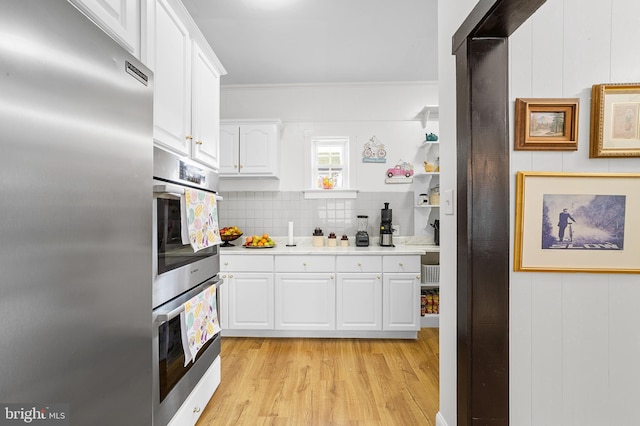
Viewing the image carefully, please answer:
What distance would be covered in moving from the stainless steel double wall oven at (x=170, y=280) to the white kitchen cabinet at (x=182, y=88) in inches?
4.5

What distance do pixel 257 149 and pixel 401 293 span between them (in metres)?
2.11

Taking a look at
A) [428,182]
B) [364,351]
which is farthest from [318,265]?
[428,182]

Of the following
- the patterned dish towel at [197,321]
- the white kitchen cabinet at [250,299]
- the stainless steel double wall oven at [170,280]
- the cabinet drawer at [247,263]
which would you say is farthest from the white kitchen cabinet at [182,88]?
the white kitchen cabinet at [250,299]

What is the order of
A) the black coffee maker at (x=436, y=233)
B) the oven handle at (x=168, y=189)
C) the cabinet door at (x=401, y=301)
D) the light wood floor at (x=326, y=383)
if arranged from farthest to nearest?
the black coffee maker at (x=436, y=233) → the cabinet door at (x=401, y=301) → the light wood floor at (x=326, y=383) → the oven handle at (x=168, y=189)

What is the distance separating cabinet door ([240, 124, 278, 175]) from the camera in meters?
3.46

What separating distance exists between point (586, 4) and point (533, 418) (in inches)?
69.5

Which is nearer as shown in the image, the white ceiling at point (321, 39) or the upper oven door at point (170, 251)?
the upper oven door at point (170, 251)

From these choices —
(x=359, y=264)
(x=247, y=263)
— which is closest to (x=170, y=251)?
(x=247, y=263)

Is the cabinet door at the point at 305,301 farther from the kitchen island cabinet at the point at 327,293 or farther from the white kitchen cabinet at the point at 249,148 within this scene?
the white kitchen cabinet at the point at 249,148

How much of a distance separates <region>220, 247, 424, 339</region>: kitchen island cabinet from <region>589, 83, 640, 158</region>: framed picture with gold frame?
1866 millimetres

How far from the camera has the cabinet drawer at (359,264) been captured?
10.0 feet

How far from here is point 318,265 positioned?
121 inches

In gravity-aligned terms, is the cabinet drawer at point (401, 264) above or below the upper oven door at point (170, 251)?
below

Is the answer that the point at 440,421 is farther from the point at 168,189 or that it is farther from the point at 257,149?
the point at 257,149
